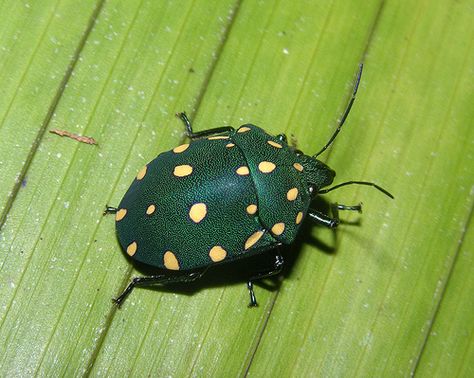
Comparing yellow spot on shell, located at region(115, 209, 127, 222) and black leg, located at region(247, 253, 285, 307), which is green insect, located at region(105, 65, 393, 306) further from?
black leg, located at region(247, 253, 285, 307)

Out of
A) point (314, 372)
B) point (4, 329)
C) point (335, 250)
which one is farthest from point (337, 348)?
point (4, 329)

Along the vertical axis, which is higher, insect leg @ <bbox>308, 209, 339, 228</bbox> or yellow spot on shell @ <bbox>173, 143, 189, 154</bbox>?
yellow spot on shell @ <bbox>173, 143, 189, 154</bbox>

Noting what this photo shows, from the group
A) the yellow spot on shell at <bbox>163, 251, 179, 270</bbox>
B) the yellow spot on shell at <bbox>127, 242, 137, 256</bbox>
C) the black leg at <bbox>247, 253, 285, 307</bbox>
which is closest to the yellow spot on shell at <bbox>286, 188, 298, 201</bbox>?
the black leg at <bbox>247, 253, 285, 307</bbox>

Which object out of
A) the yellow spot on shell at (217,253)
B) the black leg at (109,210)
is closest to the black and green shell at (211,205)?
the yellow spot on shell at (217,253)

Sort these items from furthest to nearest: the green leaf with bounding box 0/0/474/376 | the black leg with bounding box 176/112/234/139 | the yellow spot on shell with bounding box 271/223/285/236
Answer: the black leg with bounding box 176/112/234/139 < the green leaf with bounding box 0/0/474/376 < the yellow spot on shell with bounding box 271/223/285/236

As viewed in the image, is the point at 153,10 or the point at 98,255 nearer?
the point at 98,255

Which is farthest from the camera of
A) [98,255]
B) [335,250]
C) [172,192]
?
[335,250]

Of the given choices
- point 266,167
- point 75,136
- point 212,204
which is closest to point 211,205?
point 212,204

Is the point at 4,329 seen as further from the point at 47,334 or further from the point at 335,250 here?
the point at 335,250
